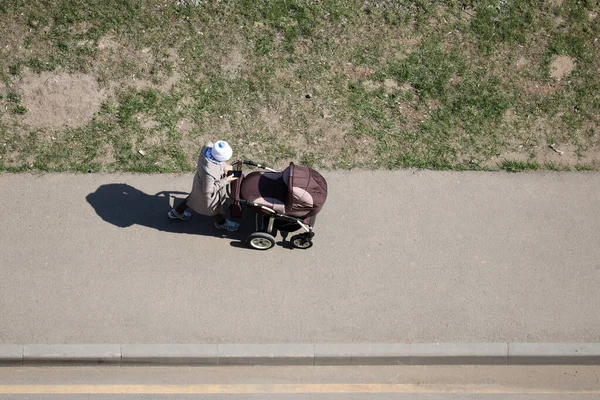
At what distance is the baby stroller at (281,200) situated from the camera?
7.02 meters

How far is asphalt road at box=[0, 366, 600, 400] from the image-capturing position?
22.4 feet

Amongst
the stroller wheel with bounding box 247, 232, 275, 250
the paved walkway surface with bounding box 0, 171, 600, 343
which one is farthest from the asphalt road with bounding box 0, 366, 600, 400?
the stroller wheel with bounding box 247, 232, 275, 250

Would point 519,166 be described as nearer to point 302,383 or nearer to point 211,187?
point 302,383

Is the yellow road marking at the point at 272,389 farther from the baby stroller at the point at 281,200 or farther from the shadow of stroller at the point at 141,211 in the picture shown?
the shadow of stroller at the point at 141,211

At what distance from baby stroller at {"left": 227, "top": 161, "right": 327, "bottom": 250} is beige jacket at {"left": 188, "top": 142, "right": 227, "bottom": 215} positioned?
197 millimetres

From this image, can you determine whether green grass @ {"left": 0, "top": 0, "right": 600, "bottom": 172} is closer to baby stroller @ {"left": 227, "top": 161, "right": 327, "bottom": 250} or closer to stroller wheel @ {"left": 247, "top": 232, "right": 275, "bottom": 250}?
baby stroller @ {"left": 227, "top": 161, "right": 327, "bottom": 250}

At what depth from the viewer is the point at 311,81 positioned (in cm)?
923

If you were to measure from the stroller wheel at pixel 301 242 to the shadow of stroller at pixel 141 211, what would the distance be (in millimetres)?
689

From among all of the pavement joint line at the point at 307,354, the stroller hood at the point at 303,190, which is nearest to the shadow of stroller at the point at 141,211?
the stroller hood at the point at 303,190

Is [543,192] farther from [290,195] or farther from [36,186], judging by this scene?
[36,186]

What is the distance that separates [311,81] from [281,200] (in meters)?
2.74

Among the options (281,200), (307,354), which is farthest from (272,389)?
(281,200)

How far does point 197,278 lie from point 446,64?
510 cm

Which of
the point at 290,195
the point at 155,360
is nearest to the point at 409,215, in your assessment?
the point at 290,195
